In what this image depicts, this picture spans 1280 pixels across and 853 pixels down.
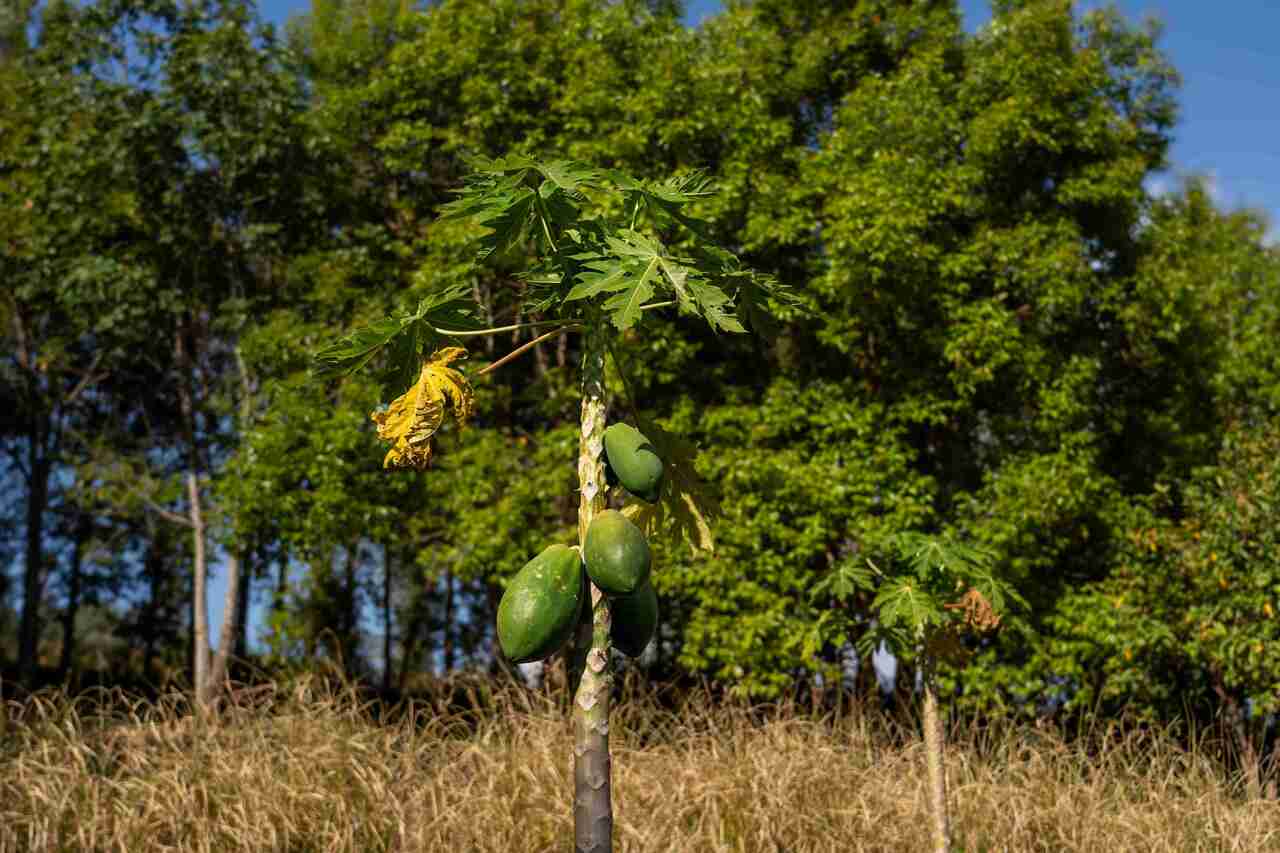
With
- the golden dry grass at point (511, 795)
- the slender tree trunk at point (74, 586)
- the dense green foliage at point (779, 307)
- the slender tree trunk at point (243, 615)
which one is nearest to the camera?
the golden dry grass at point (511, 795)

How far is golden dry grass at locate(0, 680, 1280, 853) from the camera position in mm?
5895

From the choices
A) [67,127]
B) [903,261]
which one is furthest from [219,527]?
[903,261]

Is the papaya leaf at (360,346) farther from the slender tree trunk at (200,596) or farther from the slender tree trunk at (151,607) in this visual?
the slender tree trunk at (151,607)

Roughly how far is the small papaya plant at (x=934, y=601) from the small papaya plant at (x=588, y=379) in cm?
248

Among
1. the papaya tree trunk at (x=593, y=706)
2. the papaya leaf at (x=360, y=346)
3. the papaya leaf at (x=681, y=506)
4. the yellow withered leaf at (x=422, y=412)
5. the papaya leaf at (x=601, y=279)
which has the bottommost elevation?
the papaya tree trunk at (x=593, y=706)

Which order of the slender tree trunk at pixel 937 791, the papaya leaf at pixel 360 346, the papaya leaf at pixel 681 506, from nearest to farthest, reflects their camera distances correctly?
1. the papaya leaf at pixel 360 346
2. the papaya leaf at pixel 681 506
3. the slender tree trunk at pixel 937 791

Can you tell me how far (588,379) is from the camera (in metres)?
2.97

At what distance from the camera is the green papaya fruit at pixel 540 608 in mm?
2592

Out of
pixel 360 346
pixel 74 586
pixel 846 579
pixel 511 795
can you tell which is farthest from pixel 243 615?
pixel 360 346

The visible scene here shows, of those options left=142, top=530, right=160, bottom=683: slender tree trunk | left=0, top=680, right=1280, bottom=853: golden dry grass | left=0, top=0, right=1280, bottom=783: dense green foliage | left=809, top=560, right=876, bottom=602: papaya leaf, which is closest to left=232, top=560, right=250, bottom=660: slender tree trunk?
left=0, top=0, right=1280, bottom=783: dense green foliage

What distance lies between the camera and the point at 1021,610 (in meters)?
10.9

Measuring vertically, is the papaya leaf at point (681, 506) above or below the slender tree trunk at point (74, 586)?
below

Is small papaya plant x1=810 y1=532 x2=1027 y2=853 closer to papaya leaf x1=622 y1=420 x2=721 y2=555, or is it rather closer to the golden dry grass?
the golden dry grass

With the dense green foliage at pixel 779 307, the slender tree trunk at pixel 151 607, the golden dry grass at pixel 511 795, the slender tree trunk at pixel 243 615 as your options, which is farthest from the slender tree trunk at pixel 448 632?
the golden dry grass at pixel 511 795
